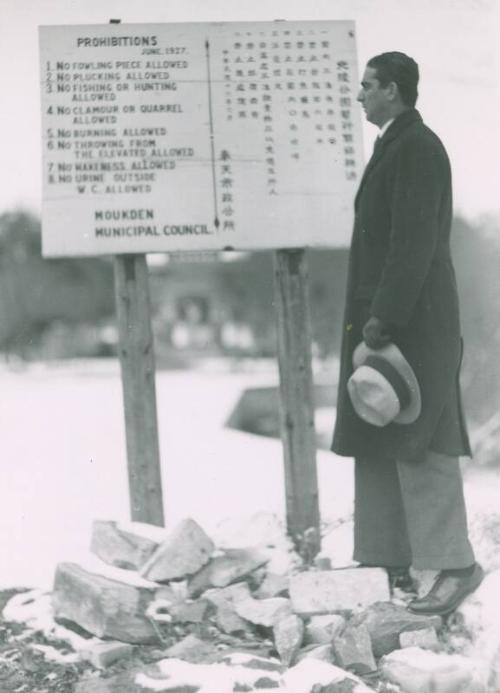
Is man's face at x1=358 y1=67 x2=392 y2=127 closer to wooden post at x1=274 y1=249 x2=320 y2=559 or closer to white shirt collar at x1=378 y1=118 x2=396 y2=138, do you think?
white shirt collar at x1=378 y1=118 x2=396 y2=138

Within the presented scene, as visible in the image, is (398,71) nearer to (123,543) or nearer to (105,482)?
(123,543)

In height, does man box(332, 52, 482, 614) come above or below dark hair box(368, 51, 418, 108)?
below

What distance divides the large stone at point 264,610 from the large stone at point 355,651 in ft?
1.20

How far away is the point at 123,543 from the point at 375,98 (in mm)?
2139

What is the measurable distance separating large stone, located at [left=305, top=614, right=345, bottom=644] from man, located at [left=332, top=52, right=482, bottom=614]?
0.30 metres

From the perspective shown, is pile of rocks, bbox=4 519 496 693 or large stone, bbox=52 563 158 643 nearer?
pile of rocks, bbox=4 519 496 693

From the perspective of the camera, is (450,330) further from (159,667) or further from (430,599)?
(159,667)

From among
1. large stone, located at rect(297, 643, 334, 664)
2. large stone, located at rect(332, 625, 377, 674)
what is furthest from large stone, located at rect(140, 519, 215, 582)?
large stone, located at rect(332, 625, 377, 674)

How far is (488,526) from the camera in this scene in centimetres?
378

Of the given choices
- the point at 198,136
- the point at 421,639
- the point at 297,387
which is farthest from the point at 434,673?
the point at 198,136

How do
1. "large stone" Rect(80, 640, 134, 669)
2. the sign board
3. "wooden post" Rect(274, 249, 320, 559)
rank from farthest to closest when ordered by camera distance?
1. "wooden post" Rect(274, 249, 320, 559)
2. the sign board
3. "large stone" Rect(80, 640, 134, 669)

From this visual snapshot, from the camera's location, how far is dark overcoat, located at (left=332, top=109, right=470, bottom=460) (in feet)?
10.5

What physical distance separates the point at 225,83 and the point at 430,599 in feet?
7.76

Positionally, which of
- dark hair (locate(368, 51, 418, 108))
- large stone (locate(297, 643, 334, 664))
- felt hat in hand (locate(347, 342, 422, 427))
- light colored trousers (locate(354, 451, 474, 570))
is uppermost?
dark hair (locate(368, 51, 418, 108))
